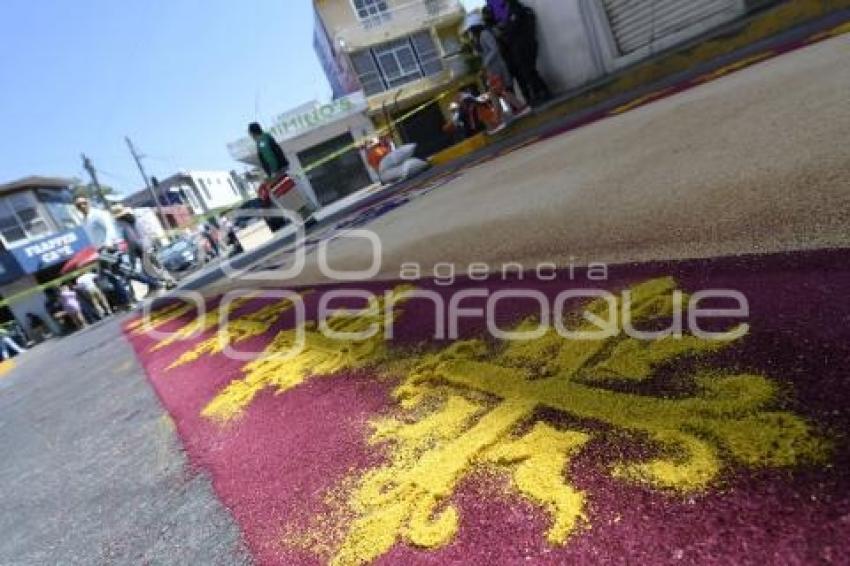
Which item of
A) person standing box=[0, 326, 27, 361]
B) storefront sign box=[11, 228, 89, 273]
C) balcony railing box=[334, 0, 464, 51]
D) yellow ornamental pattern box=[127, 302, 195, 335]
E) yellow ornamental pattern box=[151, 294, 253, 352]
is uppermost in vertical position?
balcony railing box=[334, 0, 464, 51]

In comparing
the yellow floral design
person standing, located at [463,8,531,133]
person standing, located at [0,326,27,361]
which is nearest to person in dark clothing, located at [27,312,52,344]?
person standing, located at [0,326,27,361]

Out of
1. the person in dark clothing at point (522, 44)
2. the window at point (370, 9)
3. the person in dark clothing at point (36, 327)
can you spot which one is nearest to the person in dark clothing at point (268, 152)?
the person in dark clothing at point (522, 44)

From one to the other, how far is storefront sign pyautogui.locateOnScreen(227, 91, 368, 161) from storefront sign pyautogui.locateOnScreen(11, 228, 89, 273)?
8.77 m

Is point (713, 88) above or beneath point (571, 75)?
beneath

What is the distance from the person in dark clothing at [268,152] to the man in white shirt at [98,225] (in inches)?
114

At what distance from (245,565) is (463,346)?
40.6 inches

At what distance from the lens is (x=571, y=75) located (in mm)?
10250

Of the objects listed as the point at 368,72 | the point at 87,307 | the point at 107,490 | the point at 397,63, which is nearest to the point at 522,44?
the point at 107,490

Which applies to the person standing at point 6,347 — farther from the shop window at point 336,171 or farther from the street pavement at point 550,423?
the shop window at point 336,171

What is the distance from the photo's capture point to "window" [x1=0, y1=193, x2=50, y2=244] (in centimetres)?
2595

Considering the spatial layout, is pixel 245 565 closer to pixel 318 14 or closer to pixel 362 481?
pixel 362 481

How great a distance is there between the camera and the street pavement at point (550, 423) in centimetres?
99

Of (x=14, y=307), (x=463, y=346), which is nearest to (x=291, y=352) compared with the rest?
(x=463, y=346)

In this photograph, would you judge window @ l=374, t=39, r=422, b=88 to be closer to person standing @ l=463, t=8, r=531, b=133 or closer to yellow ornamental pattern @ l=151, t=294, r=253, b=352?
person standing @ l=463, t=8, r=531, b=133
